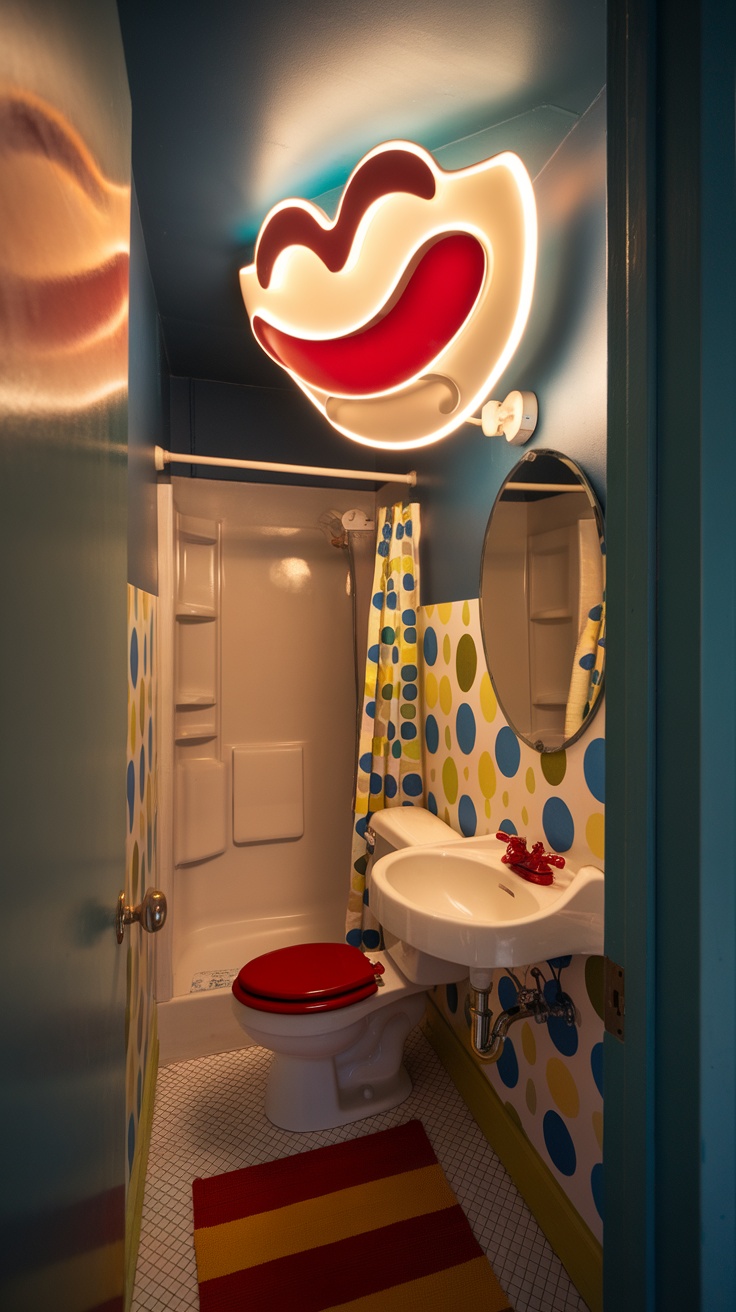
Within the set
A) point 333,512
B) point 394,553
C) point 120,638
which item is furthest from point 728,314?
point 333,512

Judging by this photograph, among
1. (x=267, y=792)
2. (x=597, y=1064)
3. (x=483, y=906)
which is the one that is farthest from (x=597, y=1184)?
(x=267, y=792)

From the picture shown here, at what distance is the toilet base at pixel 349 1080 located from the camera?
175 cm

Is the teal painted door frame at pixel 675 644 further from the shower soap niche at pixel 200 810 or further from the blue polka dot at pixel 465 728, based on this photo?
the shower soap niche at pixel 200 810

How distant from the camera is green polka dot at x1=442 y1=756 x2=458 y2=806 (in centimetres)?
195

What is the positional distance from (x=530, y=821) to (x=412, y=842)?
384mm

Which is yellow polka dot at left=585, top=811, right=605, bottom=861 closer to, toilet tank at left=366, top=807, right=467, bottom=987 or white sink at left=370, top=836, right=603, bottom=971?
white sink at left=370, top=836, right=603, bottom=971

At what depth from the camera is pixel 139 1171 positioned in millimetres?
1470

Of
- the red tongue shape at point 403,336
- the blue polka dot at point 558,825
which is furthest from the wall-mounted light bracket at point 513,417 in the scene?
the blue polka dot at point 558,825

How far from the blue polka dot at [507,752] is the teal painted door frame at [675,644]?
1.02 meters

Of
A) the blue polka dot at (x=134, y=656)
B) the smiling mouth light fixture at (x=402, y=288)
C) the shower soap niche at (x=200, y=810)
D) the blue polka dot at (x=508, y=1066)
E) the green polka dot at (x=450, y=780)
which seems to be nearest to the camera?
the smiling mouth light fixture at (x=402, y=288)

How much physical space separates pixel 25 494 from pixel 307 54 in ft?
3.87

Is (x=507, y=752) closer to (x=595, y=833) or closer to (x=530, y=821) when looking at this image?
(x=530, y=821)

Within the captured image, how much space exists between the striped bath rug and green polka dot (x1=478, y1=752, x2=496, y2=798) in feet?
2.95

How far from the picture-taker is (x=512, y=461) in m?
1.60
